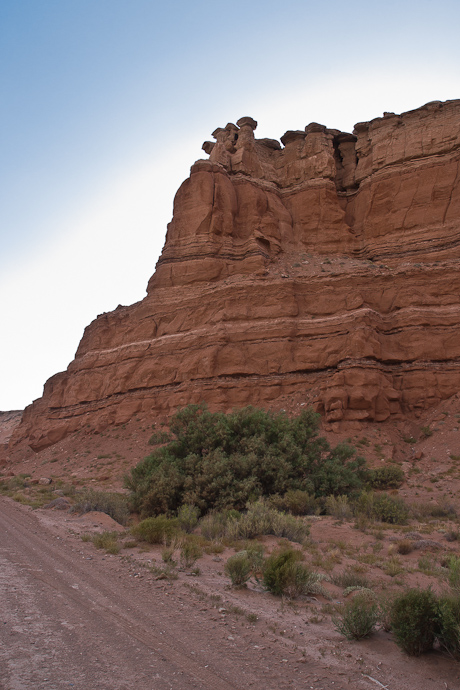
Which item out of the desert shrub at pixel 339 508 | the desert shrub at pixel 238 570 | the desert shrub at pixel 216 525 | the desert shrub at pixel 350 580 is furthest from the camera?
the desert shrub at pixel 339 508

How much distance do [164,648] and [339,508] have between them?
951cm

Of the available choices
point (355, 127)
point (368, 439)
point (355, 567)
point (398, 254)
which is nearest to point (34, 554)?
point (355, 567)

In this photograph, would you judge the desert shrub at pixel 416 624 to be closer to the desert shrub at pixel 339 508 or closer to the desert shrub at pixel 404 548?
the desert shrub at pixel 404 548

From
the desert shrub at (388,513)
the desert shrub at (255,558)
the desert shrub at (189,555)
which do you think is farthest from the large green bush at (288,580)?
the desert shrub at (388,513)

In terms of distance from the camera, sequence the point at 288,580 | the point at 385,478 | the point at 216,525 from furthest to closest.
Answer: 1. the point at 385,478
2. the point at 216,525
3. the point at 288,580

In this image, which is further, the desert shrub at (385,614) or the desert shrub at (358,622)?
the desert shrub at (385,614)

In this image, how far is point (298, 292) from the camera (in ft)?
99.1

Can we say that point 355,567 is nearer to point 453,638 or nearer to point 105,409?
point 453,638

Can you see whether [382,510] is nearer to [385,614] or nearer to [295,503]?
[295,503]

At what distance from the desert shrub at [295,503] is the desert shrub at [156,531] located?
13.1 feet

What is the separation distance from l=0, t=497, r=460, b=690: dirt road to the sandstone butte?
66.3ft

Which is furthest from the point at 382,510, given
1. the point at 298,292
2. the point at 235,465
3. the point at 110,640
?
the point at 298,292

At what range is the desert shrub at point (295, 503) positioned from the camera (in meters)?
13.0

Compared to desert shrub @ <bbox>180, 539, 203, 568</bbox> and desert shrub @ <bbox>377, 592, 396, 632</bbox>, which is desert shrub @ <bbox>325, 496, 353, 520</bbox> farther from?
desert shrub @ <bbox>377, 592, 396, 632</bbox>
